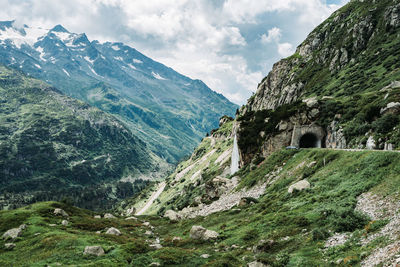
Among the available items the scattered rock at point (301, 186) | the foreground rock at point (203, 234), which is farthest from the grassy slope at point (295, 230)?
the foreground rock at point (203, 234)

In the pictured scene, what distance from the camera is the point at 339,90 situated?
110 m

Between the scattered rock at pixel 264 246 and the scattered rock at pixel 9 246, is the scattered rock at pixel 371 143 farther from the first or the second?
the scattered rock at pixel 9 246

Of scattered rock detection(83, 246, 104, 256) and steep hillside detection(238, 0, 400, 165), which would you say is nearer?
scattered rock detection(83, 246, 104, 256)

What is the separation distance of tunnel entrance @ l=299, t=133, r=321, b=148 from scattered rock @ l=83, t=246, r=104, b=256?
1880 inches

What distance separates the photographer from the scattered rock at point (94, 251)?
28344 millimetres

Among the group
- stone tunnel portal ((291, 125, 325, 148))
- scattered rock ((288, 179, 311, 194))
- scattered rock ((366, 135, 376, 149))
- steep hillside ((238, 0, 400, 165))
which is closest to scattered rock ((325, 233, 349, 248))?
scattered rock ((288, 179, 311, 194))

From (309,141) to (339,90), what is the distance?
62172mm

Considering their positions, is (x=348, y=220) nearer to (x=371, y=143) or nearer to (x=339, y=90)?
(x=371, y=143)

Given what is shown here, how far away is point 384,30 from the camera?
420 feet

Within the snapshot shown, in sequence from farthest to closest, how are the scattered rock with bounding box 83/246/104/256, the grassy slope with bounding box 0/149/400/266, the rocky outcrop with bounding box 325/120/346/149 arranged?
the rocky outcrop with bounding box 325/120/346/149, the scattered rock with bounding box 83/246/104/256, the grassy slope with bounding box 0/149/400/266

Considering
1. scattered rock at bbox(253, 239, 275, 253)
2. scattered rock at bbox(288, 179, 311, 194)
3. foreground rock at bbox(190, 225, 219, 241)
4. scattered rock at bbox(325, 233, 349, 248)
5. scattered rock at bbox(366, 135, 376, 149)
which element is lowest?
foreground rock at bbox(190, 225, 219, 241)

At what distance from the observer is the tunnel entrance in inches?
2292

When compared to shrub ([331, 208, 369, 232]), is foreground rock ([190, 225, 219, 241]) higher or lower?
lower

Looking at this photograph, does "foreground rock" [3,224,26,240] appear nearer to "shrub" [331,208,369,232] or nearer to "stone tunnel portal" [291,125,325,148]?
"shrub" [331,208,369,232]
